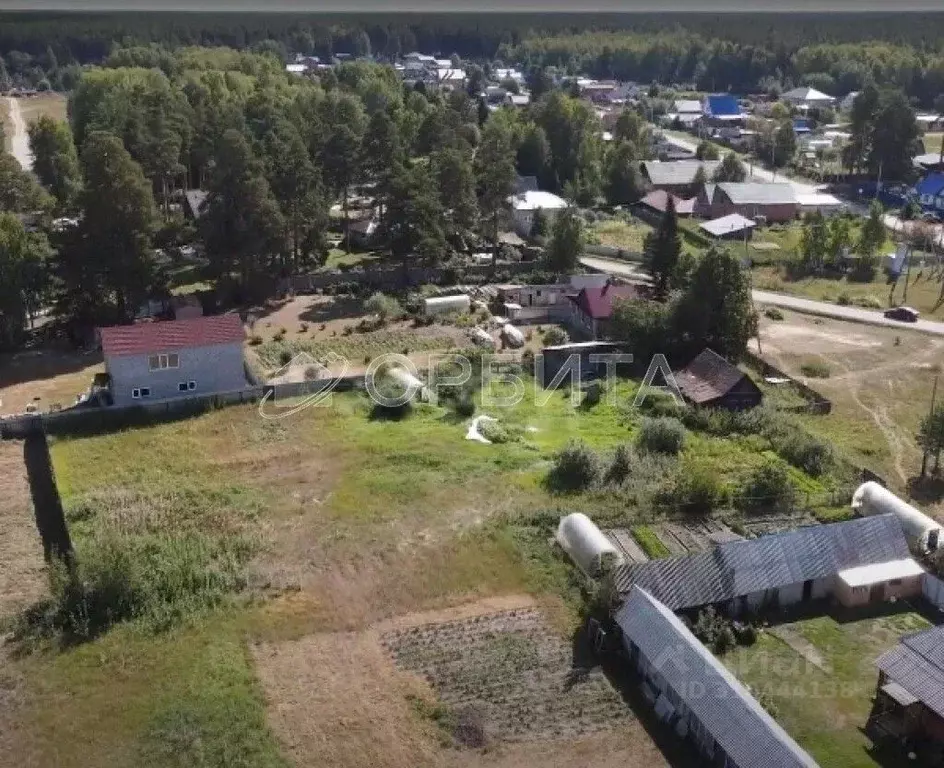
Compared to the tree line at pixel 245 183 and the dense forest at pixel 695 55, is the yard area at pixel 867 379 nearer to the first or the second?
the tree line at pixel 245 183

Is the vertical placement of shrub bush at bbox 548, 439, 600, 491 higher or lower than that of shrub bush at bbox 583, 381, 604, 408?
higher

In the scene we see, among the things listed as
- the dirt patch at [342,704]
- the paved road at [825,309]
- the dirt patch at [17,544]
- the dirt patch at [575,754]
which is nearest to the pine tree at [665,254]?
the paved road at [825,309]

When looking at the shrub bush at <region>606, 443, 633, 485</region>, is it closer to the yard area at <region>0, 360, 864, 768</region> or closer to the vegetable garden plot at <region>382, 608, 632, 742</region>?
the yard area at <region>0, 360, 864, 768</region>

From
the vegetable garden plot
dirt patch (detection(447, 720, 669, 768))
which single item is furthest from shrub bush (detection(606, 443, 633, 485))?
dirt patch (detection(447, 720, 669, 768))

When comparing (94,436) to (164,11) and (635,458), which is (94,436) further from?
(164,11)

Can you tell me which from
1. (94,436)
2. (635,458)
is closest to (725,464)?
(635,458)
